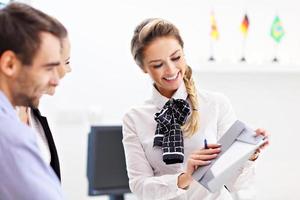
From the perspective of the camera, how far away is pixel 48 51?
34.2 inches

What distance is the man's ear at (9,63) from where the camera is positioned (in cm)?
84

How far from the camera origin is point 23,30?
33.4 inches

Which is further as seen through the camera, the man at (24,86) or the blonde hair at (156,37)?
the blonde hair at (156,37)

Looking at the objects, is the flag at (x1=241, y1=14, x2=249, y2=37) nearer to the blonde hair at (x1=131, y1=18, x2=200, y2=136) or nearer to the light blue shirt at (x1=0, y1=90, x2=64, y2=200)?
the blonde hair at (x1=131, y1=18, x2=200, y2=136)

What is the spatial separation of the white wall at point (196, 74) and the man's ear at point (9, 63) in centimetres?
165

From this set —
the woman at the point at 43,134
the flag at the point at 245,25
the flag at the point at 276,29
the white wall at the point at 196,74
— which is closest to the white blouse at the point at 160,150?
the woman at the point at 43,134

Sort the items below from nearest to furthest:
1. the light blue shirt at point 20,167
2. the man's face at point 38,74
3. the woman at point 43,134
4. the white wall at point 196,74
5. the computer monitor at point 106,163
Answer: the light blue shirt at point 20,167 < the man's face at point 38,74 < the woman at point 43,134 < the computer monitor at point 106,163 < the white wall at point 196,74

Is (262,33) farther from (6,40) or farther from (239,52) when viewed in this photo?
(6,40)

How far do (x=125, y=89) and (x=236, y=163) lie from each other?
1.43 m

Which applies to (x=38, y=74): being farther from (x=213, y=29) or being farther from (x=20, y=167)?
(x=213, y=29)

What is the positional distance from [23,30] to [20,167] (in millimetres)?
272

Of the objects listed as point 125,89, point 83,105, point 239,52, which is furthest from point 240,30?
point 83,105

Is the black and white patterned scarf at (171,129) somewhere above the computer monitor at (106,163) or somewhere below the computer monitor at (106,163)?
above

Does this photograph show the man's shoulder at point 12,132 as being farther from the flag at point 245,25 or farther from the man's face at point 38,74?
the flag at point 245,25
